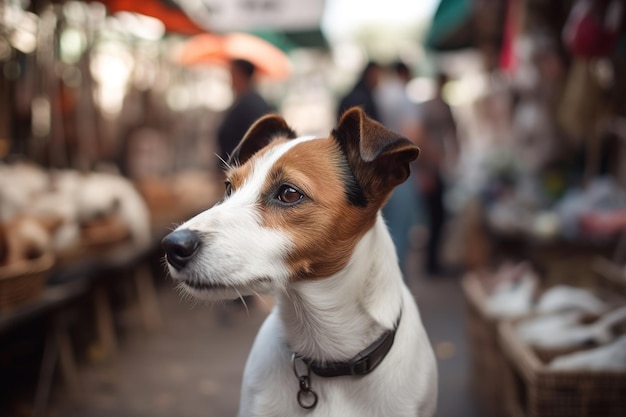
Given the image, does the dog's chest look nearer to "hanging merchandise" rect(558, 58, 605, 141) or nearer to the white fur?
the white fur

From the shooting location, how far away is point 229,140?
18.3ft

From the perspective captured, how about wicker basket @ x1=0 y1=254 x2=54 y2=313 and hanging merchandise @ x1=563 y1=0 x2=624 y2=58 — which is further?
hanging merchandise @ x1=563 y1=0 x2=624 y2=58

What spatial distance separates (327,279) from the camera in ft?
6.30

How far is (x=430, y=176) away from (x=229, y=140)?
3538mm

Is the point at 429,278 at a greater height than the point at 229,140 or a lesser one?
lesser

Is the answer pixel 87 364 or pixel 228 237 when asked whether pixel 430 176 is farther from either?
pixel 228 237

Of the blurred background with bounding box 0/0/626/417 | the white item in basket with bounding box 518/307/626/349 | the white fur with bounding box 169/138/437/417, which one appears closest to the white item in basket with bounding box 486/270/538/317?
the blurred background with bounding box 0/0/626/417

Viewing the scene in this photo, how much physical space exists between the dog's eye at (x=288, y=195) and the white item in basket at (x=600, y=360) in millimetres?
1592

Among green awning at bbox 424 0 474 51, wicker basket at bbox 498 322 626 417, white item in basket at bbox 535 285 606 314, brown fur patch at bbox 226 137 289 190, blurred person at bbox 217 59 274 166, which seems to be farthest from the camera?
green awning at bbox 424 0 474 51

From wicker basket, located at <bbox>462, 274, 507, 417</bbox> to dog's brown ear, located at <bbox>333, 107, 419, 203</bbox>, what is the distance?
5.95 ft

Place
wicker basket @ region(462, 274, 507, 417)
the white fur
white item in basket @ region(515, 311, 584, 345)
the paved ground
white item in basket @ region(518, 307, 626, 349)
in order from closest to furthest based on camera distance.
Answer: the white fur
white item in basket @ region(518, 307, 626, 349)
white item in basket @ region(515, 311, 584, 345)
wicker basket @ region(462, 274, 507, 417)
the paved ground

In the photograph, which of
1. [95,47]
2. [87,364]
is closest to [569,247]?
[87,364]

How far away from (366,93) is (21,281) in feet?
10.1

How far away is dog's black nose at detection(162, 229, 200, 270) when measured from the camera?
169 cm
